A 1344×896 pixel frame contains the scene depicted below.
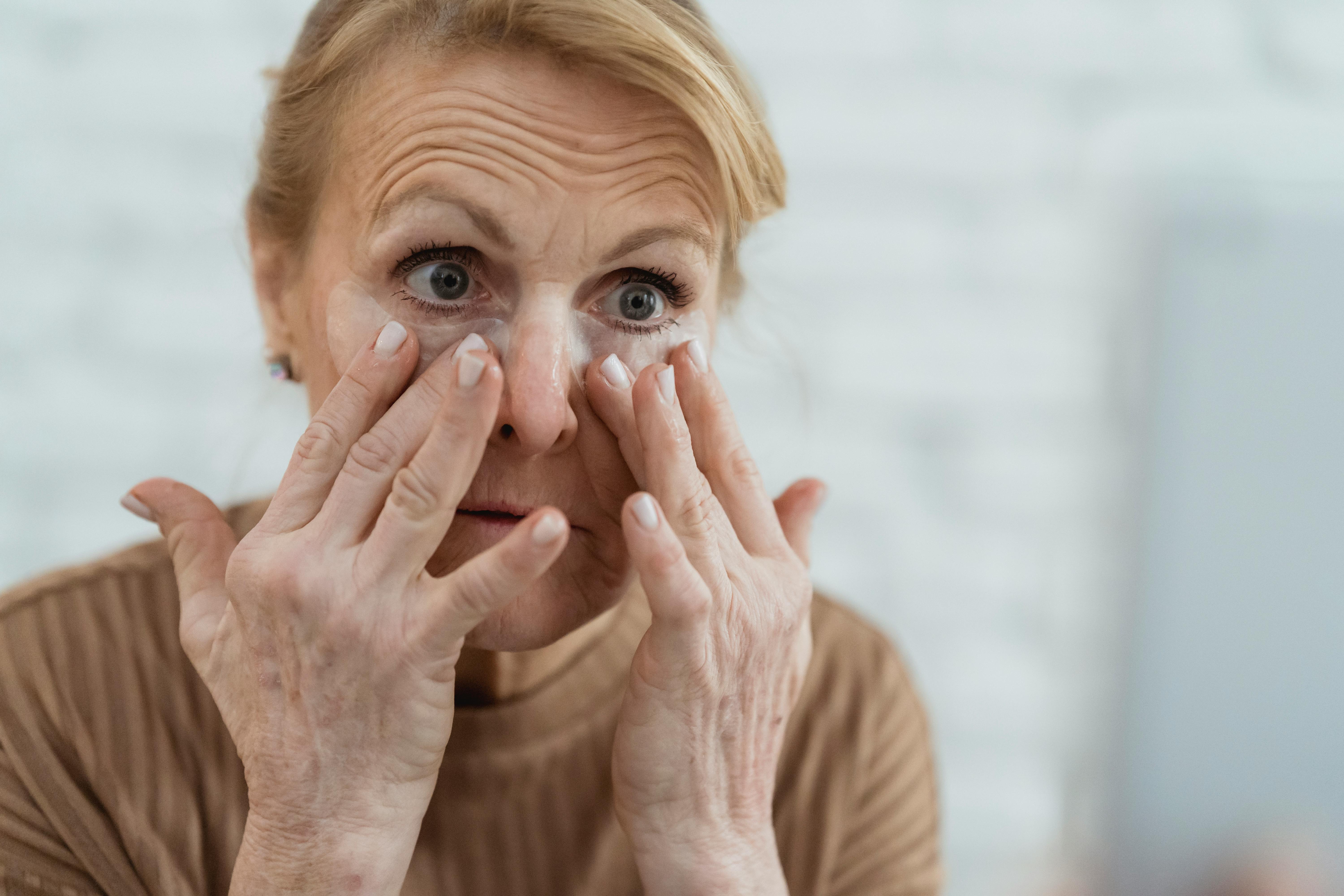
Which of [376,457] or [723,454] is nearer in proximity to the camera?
[376,457]

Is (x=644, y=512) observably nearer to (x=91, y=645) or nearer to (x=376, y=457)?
(x=376, y=457)

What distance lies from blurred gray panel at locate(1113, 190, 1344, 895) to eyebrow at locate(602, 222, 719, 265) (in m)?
0.90

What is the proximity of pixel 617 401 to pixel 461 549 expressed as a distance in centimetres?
18

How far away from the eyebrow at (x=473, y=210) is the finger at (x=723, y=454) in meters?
0.19

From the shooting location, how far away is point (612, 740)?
112 centimetres

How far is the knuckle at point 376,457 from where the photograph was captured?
850 mm

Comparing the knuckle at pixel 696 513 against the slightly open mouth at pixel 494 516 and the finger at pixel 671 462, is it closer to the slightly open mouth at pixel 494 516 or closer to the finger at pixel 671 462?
the finger at pixel 671 462

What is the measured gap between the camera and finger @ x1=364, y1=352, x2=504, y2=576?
80cm

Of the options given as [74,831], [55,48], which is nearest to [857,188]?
[55,48]

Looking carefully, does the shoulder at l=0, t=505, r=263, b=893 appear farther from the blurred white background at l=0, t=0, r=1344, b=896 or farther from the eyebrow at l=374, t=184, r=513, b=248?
the eyebrow at l=374, t=184, r=513, b=248

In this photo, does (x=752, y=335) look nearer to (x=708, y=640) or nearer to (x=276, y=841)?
(x=708, y=640)

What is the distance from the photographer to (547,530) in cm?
78

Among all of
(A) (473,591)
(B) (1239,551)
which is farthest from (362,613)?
(B) (1239,551)

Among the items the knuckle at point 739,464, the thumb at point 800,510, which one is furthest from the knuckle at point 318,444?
the thumb at point 800,510
